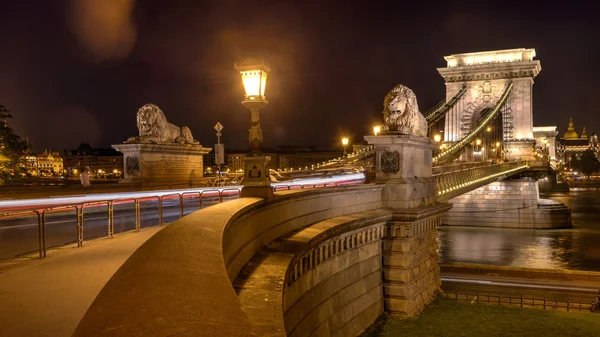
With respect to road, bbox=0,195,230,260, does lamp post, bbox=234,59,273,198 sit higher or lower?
higher

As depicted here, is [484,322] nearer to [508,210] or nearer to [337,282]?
[337,282]

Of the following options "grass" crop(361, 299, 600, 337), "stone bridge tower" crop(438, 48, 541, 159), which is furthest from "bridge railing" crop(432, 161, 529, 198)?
"stone bridge tower" crop(438, 48, 541, 159)

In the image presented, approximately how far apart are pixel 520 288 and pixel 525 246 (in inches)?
616

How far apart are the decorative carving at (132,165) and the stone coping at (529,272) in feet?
55.5

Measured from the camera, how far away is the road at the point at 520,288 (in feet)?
78.3

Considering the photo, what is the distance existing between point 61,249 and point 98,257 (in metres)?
1.69

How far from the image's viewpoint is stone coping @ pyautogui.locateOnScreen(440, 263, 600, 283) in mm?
27188

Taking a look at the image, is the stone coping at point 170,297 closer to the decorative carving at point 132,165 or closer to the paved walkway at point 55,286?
the paved walkway at point 55,286

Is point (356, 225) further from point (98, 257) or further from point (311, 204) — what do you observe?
point (98, 257)

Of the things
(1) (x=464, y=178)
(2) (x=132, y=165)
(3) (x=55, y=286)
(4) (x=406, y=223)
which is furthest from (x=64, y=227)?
(1) (x=464, y=178)

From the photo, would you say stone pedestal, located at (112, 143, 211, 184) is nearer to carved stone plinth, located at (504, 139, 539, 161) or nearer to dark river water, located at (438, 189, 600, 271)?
dark river water, located at (438, 189, 600, 271)

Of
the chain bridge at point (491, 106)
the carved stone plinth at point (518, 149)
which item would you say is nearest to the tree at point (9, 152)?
the chain bridge at point (491, 106)

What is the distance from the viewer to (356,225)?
12.8 meters

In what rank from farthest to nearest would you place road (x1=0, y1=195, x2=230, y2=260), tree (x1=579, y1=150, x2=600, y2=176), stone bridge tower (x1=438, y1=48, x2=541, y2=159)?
tree (x1=579, y1=150, x2=600, y2=176) < stone bridge tower (x1=438, y1=48, x2=541, y2=159) < road (x1=0, y1=195, x2=230, y2=260)
